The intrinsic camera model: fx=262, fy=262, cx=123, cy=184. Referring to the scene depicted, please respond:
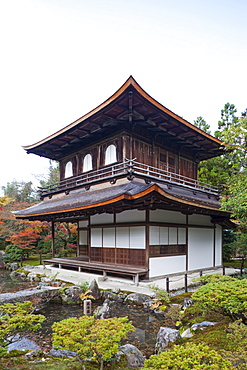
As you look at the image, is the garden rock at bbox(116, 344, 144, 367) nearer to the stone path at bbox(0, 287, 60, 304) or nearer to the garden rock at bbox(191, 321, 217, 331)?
the garden rock at bbox(191, 321, 217, 331)

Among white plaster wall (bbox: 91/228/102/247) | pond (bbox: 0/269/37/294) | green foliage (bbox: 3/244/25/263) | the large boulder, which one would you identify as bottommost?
green foliage (bbox: 3/244/25/263)

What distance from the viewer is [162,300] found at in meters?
8.54

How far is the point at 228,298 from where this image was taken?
4812 millimetres

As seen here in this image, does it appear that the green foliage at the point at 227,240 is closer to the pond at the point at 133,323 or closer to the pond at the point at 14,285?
the pond at the point at 133,323

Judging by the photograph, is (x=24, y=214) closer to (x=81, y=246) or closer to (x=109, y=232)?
(x=81, y=246)

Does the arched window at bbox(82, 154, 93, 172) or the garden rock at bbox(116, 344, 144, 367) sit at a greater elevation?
the arched window at bbox(82, 154, 93, 172)

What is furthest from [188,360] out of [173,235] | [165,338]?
[173,235]

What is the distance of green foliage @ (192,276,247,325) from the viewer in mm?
4676

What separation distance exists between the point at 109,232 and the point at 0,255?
15104mm

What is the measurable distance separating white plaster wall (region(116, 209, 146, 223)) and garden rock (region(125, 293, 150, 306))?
3257 millimetres

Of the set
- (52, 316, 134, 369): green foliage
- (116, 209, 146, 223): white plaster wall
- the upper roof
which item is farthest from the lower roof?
(52, 316, 134, 369): green foliage

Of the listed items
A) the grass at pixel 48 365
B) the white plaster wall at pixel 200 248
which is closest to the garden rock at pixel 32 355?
the grass at pixel 48 365

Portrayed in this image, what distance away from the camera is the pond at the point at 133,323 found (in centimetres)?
600

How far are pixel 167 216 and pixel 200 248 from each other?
3.38 m
